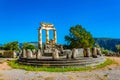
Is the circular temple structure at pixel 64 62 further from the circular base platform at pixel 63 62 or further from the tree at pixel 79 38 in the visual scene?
the tree at pixel 79 38

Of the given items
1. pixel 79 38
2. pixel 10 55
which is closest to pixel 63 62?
pixel 10 55

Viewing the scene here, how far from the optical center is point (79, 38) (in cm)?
6425

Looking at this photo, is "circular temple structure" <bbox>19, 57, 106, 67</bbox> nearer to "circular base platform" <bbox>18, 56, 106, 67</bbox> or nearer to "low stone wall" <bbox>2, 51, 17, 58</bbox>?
"circular base platform" <bbox>18, 56, 106, 67</bbox>

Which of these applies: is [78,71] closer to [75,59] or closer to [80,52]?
[75,59]

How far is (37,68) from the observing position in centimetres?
2461

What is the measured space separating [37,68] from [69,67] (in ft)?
10.6

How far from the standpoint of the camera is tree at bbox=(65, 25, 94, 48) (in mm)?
62969

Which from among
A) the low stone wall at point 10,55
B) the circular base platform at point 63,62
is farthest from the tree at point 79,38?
the circular base platform at point 63,62

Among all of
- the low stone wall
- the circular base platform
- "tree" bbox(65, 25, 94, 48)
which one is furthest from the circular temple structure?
"tree" bbox(65, 25, 94, 48)

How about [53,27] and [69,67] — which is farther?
[53,27]

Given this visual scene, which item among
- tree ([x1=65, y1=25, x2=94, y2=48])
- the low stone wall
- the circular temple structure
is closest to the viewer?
the circular temple structure

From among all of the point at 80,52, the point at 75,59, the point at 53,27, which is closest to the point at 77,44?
the point at 53,27

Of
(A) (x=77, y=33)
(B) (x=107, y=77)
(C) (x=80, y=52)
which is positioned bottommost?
(B) (x=107, y=77)

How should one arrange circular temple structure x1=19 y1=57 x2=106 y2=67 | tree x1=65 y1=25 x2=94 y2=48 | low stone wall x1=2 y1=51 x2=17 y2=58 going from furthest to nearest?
tree x1=65 y1=25 x2=94 y2=48 < low stone wall x1=2 y1=51 x2=17 y2=58 < circular temple structure x1=19 y1=57 x2=106 y2=67
